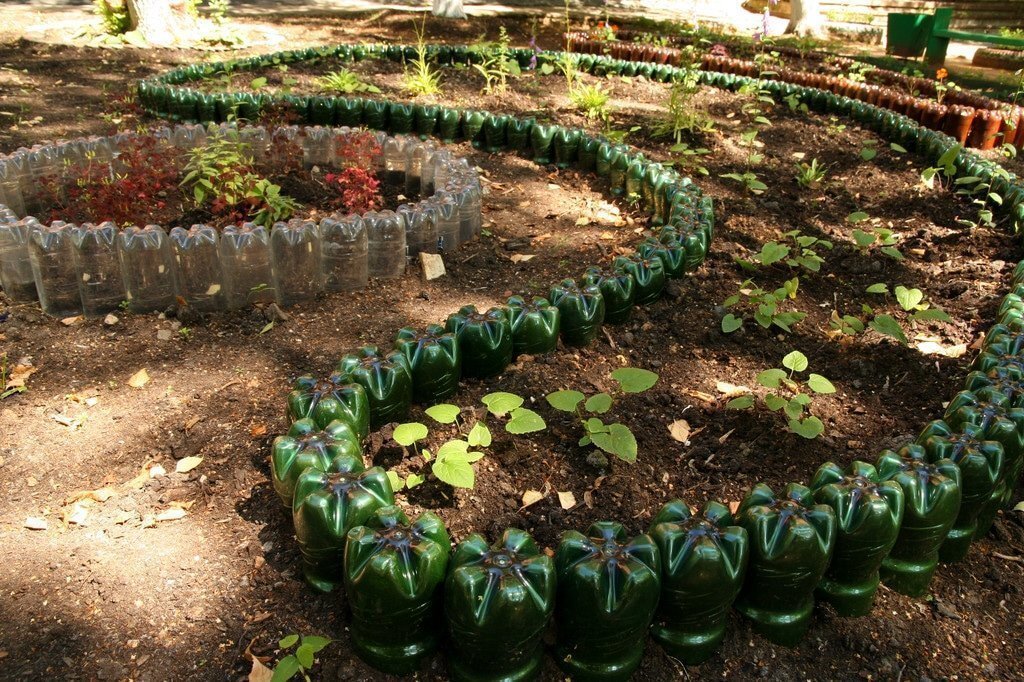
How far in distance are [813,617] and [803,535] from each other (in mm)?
432

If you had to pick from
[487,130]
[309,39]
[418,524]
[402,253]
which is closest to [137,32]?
[309,39]

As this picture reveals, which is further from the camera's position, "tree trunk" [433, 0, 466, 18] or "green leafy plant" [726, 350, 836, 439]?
"tree trunk" [433, 0, 466, 18]

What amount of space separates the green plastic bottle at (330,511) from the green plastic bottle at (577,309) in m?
1.54

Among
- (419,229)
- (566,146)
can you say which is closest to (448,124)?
(566,146)

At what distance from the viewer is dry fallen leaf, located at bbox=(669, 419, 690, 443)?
344 cm

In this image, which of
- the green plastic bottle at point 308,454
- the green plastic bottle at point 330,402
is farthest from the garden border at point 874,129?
the green plastic bottle at point 330,402

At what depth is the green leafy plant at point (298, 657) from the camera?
7.52 ft

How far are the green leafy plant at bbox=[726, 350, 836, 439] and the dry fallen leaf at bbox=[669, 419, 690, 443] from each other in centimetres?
22

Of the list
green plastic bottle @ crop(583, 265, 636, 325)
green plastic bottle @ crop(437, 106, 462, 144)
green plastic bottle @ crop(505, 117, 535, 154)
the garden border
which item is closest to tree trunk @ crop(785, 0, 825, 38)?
the garden border

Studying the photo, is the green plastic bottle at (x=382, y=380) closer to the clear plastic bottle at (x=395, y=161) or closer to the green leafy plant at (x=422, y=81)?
the clear plastic bottle at (x=395, y=161)

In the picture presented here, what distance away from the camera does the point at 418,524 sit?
2387 millimetres

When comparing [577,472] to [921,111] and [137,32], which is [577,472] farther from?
[137,32]

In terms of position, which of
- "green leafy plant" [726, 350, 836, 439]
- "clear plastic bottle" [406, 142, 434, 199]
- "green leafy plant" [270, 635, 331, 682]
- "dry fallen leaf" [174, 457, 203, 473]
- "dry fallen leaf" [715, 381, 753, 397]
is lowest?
"green leafy plant" [270, 635, 331, 682]

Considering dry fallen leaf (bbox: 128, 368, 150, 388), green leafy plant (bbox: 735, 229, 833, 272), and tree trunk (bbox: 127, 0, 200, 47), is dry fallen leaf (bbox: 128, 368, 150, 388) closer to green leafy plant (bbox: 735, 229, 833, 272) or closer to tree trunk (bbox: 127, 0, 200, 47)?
green leafy plant (bbox: 735, 229, 833, 272)
